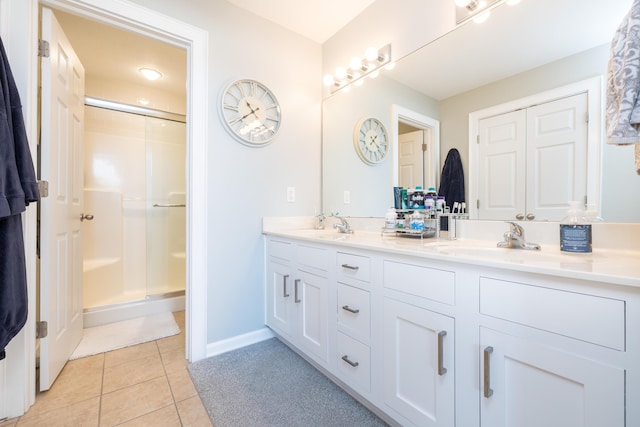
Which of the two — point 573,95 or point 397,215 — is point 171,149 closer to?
point 397,215

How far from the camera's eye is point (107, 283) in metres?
2.63

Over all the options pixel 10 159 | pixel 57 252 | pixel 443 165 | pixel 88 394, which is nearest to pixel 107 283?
pixel 57 252

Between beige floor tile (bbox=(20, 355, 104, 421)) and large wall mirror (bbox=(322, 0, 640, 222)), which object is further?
beige floor tile (bbox=(20, 355, 104, 421))

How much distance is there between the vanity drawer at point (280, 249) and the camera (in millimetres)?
1763

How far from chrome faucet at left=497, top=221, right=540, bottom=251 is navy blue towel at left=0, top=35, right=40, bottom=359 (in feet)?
6.54

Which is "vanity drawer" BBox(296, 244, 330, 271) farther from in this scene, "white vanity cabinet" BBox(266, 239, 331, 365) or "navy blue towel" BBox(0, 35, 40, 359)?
"navy blue towel" BBox(0, 35, 40, 359)

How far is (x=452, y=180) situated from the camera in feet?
4.92

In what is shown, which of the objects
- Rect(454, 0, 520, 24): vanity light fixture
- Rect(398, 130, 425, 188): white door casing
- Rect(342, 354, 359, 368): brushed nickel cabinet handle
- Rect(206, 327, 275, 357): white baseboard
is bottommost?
Rect(206, 327, 275, 357): white baseboard

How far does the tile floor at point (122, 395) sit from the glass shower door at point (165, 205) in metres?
1.13

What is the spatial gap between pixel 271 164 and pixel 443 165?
118 centimetres

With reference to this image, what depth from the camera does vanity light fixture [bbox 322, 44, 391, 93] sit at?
185cm

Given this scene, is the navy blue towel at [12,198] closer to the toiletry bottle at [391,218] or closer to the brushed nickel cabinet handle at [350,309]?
the brushed nickel cabinet handle at [350,309]

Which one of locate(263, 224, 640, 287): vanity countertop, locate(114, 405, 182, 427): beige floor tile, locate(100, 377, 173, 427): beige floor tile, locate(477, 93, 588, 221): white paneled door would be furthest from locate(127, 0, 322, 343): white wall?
locate(477, 93, 588, 221): white paneled door

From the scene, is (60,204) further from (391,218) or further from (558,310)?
(558,310)
